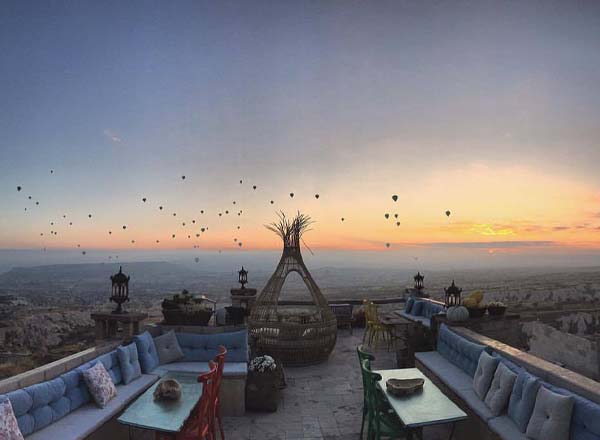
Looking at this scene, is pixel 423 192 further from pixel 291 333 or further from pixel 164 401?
pixel 164 401

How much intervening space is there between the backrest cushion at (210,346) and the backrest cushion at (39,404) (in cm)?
213

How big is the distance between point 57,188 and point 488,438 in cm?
1205

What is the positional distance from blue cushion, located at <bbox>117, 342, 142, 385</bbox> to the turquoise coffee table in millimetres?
1006

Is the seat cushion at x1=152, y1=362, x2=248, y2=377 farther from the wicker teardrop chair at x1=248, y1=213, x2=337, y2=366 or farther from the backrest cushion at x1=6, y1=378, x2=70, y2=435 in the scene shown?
the backrest cushion at x1=6, y1=378, x2=70, y2=435

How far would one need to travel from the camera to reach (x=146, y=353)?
17.4ft

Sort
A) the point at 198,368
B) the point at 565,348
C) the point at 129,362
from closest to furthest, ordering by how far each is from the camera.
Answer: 1. the point at 129,362
2. the point at 198,368
3. the point at 565,348

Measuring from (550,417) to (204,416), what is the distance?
109 inches

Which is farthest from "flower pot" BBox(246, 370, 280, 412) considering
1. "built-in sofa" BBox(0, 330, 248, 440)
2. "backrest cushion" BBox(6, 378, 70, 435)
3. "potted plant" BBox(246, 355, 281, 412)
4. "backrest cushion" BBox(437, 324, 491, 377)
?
"backrest cushion" BBox(437, 324, 491, 377)

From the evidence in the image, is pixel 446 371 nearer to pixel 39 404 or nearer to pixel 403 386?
pixel 403 386

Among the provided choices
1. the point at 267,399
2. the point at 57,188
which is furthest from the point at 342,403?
the point at 57,188

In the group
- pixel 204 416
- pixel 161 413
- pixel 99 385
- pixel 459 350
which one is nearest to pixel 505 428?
pixel 459 350

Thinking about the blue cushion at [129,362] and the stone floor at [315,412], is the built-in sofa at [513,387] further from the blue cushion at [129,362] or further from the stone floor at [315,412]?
the blue cushion at [129,362]

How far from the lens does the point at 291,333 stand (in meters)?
6.98

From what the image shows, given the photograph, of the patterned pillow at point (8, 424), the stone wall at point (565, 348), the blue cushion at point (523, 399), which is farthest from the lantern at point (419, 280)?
the patterned pillow at point (8, 424)
